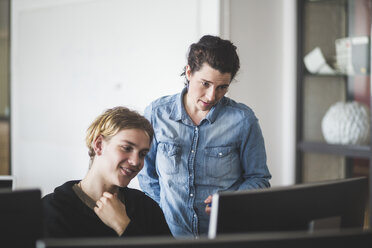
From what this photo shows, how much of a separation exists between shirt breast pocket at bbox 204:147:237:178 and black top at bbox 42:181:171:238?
0.39 metres

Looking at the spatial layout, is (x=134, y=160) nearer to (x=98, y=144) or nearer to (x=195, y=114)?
(x=98, y=144)

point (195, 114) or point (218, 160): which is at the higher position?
point (195, 114)

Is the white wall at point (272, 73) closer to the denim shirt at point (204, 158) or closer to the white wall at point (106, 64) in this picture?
the white wall at point (106, 64)

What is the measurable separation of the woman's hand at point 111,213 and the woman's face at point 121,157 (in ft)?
0.22

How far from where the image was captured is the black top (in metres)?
1.31

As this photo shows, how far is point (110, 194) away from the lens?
145cm

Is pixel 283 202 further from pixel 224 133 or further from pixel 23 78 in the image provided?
pixel 23 78

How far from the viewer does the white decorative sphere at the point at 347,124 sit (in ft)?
9.51

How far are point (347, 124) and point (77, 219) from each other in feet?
6.91

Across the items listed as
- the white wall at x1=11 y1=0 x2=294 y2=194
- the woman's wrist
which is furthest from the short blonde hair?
the white wall at x1=11 y1=0 x2=294 y2=194

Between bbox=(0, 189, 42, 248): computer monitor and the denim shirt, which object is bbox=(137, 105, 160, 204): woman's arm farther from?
bbox=(0, 189, 42, 248): computer monitor

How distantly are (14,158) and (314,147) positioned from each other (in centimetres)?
300

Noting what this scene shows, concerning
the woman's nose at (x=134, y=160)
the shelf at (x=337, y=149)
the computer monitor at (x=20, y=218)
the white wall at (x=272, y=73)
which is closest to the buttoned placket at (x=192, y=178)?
the woman's nose at (x=134, y=160)

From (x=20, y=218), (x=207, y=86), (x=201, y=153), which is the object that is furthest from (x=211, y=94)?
(x=20, y=218)
